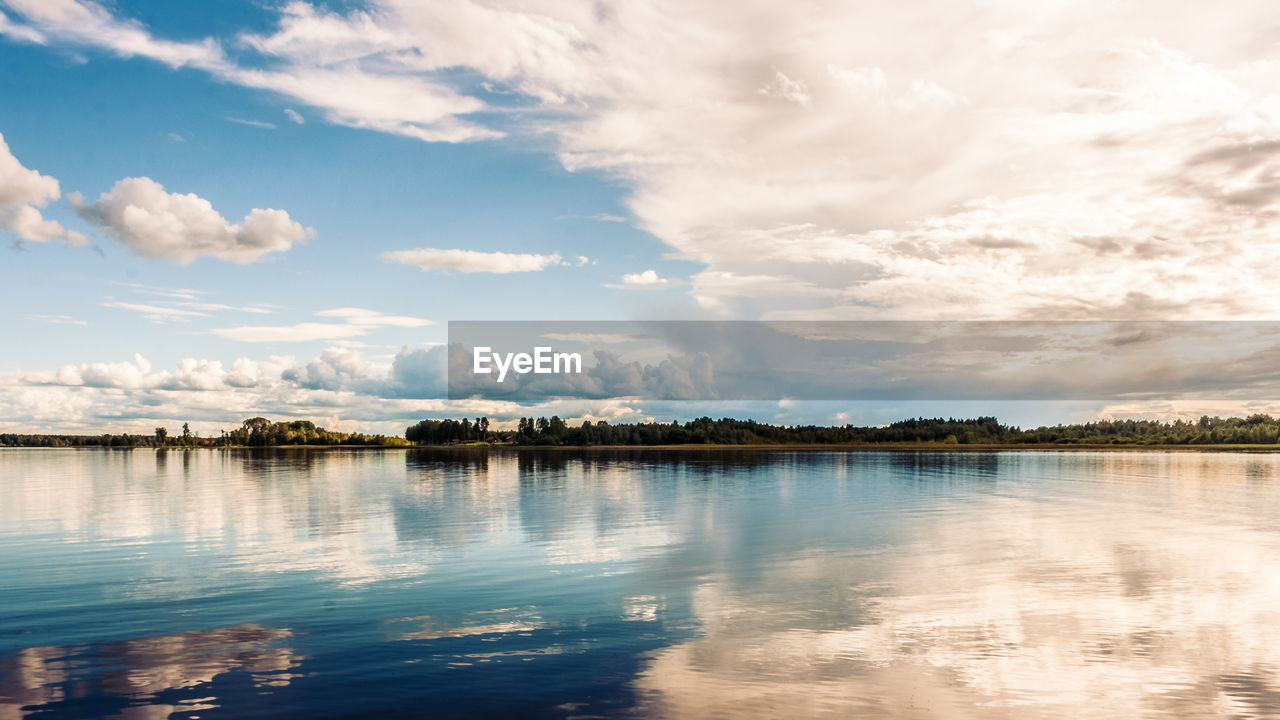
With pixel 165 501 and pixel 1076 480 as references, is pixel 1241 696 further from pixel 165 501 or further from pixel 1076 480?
pixel 1076 480

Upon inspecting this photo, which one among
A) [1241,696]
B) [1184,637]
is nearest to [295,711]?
[1241,696]

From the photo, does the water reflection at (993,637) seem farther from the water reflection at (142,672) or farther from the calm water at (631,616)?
the water reflection at (142,672)

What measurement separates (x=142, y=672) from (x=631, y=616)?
14.7 metres

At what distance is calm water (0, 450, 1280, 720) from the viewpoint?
18.0m

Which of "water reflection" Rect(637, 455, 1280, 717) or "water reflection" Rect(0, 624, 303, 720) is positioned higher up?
"water reflection" Rect(0, 624, 303, 720)

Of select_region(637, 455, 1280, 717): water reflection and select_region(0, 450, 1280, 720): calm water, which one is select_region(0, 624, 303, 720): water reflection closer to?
select_region(0, 450, 1280, 720): calm water

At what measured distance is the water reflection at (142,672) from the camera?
17109 millimetres

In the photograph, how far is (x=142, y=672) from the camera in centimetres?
1941

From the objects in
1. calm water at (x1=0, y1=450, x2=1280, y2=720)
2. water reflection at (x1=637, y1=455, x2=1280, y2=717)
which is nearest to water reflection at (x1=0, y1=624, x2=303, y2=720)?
calm water at (x1=0, y1=450, x2=1280, y2=720)

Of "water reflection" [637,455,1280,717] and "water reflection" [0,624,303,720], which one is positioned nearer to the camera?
"water reflection" [0,624,303,720]

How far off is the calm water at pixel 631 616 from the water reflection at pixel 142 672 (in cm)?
10

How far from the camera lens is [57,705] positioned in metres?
17.1

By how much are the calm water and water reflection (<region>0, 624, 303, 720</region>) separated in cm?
10

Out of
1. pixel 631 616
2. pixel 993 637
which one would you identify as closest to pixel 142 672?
pixel 631 616
